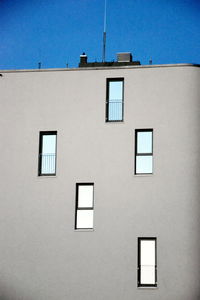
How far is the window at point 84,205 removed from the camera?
27.2m

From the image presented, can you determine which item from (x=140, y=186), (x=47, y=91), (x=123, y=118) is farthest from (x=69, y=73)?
(x=140, y=186)

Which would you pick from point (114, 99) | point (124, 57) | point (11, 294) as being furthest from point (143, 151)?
point (124, 57)

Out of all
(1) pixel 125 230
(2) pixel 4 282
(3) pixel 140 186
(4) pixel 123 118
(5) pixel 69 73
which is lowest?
(2) pixel 4 282

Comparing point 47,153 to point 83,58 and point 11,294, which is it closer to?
point 11,294

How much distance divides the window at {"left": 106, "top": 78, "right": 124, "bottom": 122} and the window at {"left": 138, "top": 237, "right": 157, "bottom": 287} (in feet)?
16.6

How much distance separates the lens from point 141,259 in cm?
2647

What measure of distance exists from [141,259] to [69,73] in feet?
26.8

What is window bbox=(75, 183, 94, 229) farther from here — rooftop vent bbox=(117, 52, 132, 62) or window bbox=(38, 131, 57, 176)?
rooftop vent bbox=(117, 52, 132, 62)

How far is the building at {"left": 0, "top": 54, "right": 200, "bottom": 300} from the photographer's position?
26406 millimetres

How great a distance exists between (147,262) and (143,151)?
4350 millimetres

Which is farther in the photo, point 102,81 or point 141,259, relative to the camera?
point 102,81

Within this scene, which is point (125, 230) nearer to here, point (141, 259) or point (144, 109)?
point (141, 259)

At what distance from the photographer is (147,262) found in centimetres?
2641

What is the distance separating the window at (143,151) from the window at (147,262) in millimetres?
2749
